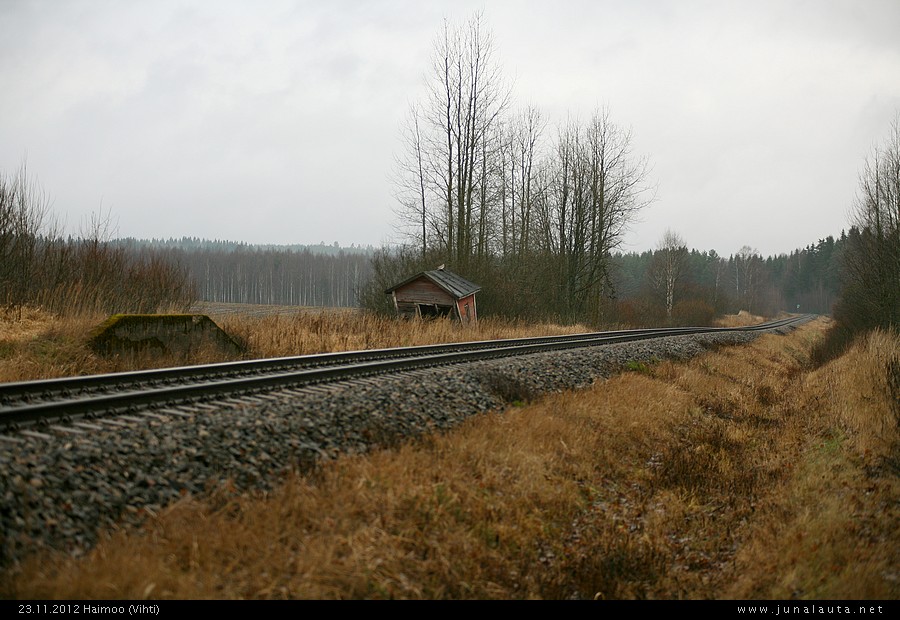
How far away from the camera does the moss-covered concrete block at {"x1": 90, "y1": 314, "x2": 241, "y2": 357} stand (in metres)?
9.86

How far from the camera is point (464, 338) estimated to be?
1733 cm

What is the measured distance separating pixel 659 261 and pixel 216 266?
91.8 meters

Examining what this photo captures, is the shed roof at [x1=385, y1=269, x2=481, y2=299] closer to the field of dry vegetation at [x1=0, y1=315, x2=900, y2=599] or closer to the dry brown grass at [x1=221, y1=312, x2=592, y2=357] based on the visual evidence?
the dry brown grass at [x1=221, y1=312, x2=592, y2=357]

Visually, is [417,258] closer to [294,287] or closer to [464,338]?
[464,338]

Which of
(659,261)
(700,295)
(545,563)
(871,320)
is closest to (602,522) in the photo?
(545,563)

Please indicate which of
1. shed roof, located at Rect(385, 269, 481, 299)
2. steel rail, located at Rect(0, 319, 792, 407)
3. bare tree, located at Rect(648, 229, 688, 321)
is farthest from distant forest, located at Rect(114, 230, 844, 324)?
steel rail, located at Rect(0, 319, 792, 407)

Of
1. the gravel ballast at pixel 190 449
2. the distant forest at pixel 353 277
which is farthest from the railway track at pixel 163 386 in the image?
the distant forest at pixel 353 277

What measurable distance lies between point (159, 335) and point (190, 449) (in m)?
6.09

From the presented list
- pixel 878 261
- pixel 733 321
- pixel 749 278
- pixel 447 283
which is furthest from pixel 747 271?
pixel 447 283

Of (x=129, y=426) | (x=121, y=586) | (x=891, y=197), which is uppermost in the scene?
(x=891, y=197)

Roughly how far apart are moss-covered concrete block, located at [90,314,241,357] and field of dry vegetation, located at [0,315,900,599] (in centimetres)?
76

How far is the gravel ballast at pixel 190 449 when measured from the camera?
4008 mm

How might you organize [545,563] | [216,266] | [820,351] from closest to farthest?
1. [545,563]
2. [820,351]
3. [216,266]

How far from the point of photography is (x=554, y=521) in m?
6.13
